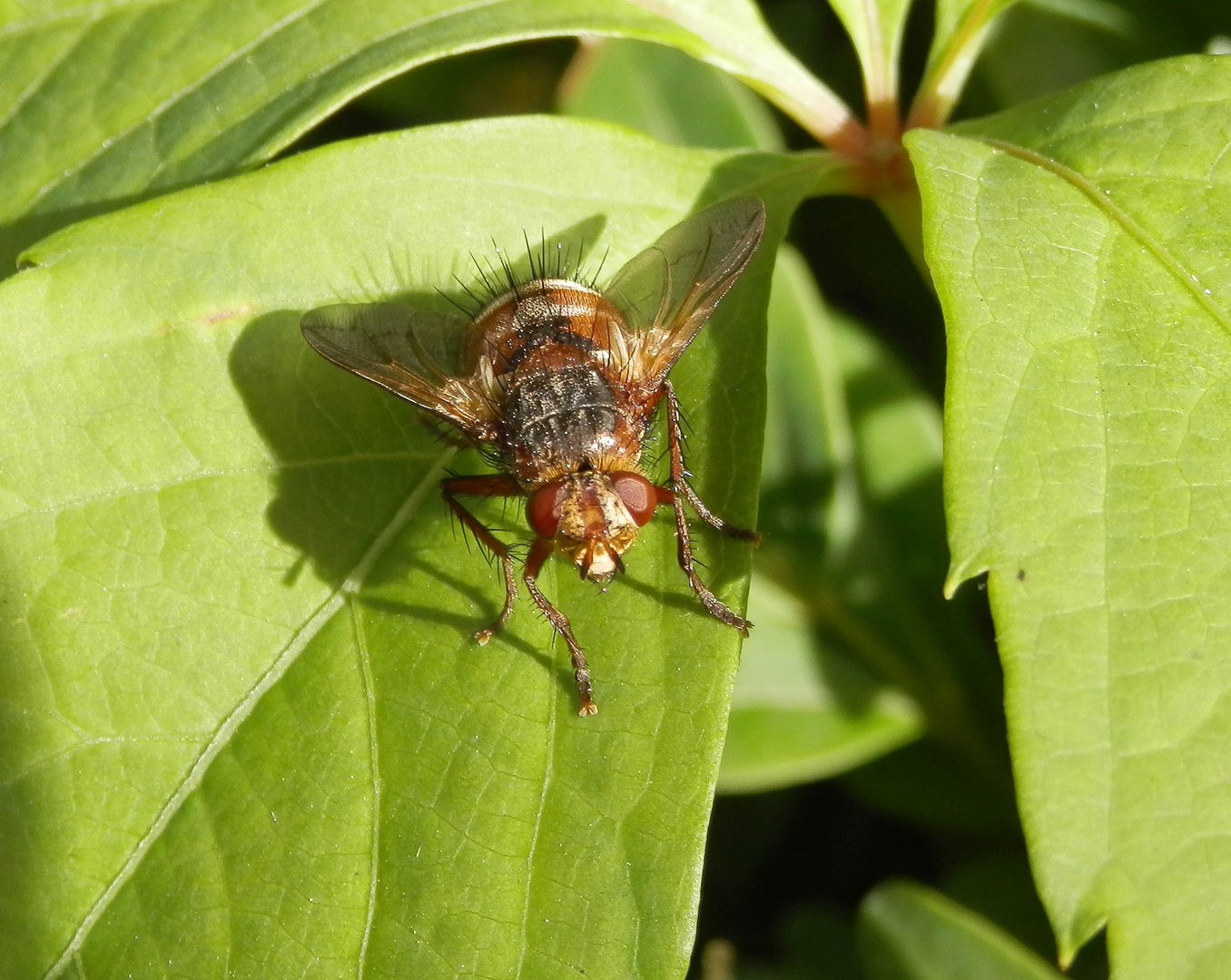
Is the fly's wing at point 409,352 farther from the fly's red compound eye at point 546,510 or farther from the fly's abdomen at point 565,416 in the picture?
the fly's red compound eye at point 546,510

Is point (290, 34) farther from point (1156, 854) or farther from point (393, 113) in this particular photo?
point (1156, 854)

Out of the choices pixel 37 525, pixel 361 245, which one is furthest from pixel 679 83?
pixel 37 525

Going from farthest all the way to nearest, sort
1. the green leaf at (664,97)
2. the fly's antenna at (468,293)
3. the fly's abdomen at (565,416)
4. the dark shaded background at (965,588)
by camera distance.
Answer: the green leaf at (664,97) < the dark shaded background at (965,588) < the fly's abdomen at (565,416) < the fly's antenna at (468,293)

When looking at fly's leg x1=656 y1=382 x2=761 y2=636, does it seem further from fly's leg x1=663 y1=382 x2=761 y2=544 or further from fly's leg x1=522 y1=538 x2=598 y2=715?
fly's leg x1=522 y1=538 x2=598 y2=715

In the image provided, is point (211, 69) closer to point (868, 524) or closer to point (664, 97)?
point (664, 97)

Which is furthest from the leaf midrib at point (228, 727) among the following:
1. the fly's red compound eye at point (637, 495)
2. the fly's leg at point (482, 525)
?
the fly's red compound eye at point (637, 495)

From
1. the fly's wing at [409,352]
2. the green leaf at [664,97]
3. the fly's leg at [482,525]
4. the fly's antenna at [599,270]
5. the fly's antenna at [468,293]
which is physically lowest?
the fly's leg at [482,525]

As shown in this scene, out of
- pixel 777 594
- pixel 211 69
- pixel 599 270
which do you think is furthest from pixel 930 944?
pixel 211 69
